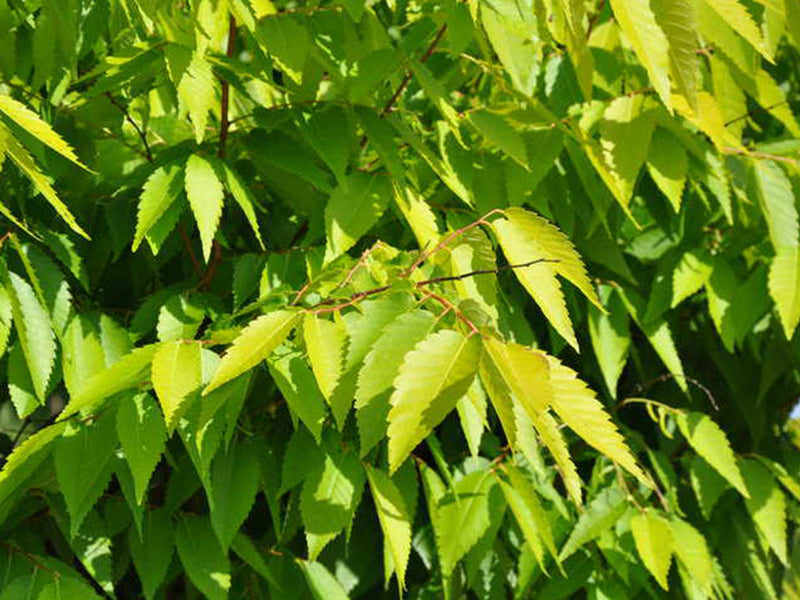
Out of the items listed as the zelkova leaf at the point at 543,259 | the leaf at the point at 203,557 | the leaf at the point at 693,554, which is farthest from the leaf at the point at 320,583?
the zelkova leaf at the point at 543,259

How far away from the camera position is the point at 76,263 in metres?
1.52

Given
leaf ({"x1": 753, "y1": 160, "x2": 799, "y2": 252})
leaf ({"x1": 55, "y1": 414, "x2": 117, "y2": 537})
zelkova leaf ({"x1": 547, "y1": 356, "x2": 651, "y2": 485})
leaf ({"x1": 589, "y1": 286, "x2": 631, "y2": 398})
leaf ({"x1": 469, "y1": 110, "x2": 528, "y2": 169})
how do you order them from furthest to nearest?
leaf ({"x1": 589, "y1": 286, "x2": 631, "y2": 398}), leaf ({"x1": 753, "y1": 160, "x2": 799, "y2": 252}), leaf ({"x1": 469, "y1": 110, "x2": 528, "y2": 169}), leaf ({"x1": 55, "y1": 414, "x2": 117, "y2": 537}), zelkova leaf ({"x1": 547, "y1": 356, "x2": 651, "y2": 485})

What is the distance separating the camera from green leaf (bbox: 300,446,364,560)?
1425mm

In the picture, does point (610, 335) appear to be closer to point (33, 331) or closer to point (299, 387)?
point (299, 387)

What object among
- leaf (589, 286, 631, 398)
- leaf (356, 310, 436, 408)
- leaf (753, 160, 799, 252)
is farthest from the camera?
leaf (589, 286, 631, 398)

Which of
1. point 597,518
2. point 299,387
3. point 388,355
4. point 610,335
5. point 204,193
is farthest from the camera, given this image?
point 610,335

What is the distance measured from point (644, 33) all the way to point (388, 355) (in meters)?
0.37

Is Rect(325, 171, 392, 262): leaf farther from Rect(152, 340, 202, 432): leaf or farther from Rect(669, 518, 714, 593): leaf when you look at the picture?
Rect(669, 518, 714, 593): leaf

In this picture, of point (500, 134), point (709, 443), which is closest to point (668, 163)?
point (500, 134)

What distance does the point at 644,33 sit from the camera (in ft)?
3.07

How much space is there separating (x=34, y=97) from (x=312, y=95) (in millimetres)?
408

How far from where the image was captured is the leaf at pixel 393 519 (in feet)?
4.52

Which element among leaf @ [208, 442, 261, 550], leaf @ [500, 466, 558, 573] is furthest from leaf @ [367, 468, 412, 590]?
leaf @ [500, 466, 558, 573]

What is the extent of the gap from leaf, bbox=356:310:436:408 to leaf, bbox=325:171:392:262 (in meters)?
0.44
